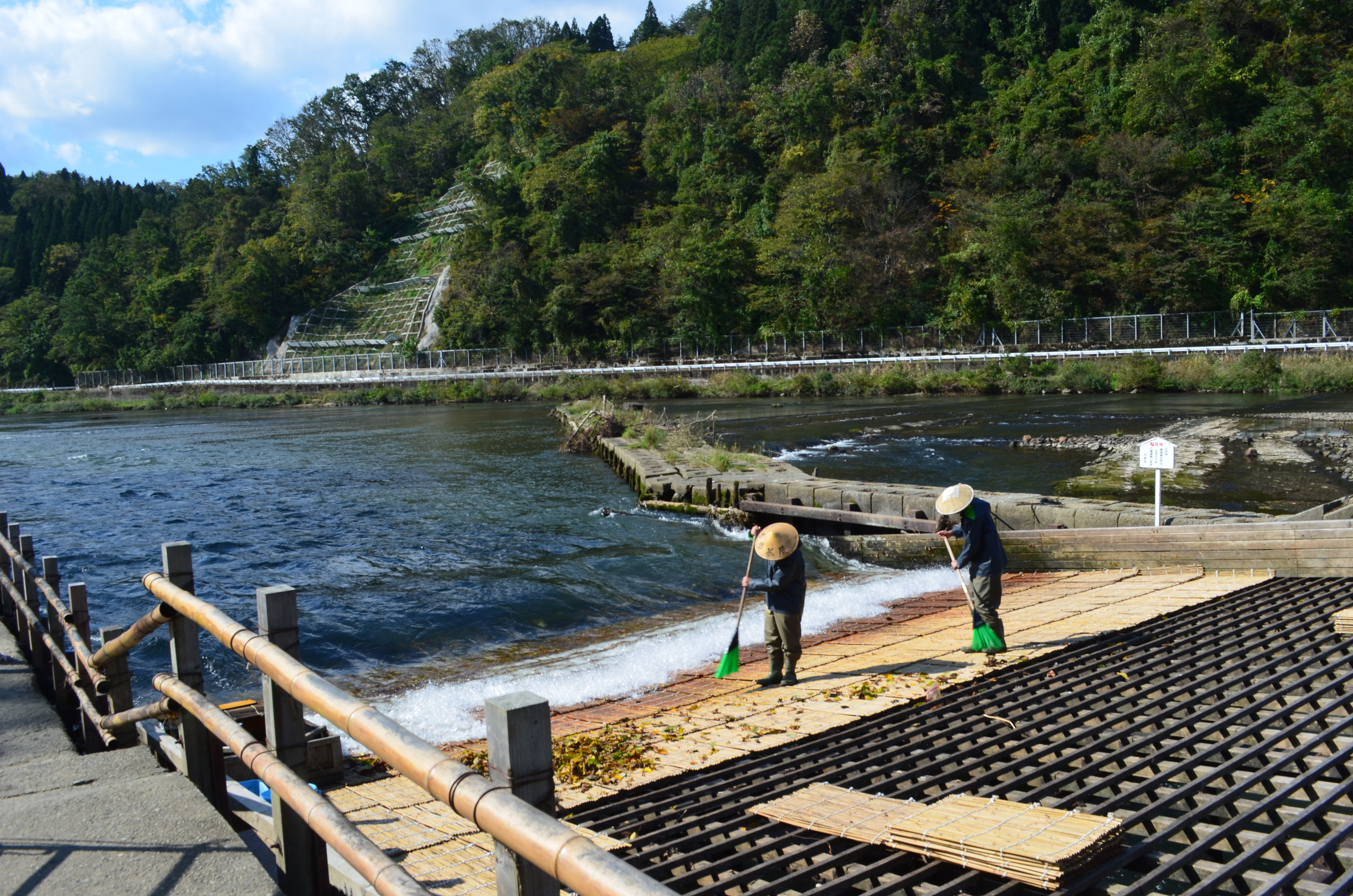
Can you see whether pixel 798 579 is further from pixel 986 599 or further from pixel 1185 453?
pixel 1185 453

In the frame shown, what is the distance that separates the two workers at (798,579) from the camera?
7562 mm

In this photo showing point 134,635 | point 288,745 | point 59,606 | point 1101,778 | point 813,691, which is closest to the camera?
point 288,745

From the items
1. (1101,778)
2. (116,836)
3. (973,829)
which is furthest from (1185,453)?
(116,836)

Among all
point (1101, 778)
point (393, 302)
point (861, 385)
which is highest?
point (393, 302)

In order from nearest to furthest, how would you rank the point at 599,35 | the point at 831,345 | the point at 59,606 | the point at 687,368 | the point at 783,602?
the point at 59,606, the point at 783,602, the point at 831,345, the point at 687,368, the point at 599,35

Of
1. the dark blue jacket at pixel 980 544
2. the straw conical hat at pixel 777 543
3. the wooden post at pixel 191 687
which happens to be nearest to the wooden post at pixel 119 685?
the wooden post at pixel 191 687

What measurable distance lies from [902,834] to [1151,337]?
168ft

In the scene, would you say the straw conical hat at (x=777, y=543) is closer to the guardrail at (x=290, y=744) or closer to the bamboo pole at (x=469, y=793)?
the guardrail at (x=290, y=744)

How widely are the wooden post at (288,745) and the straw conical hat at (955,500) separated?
5.86 m

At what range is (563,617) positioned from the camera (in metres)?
11.7

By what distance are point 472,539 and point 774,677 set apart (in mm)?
9942

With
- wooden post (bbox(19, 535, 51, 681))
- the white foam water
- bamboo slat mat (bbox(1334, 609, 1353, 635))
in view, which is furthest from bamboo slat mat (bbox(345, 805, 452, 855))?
bamboo slat mat (bbox(1334, 609, 1353, 635))

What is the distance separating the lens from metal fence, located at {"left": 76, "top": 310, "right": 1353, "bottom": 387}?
148 ft

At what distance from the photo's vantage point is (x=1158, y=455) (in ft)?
36.5
